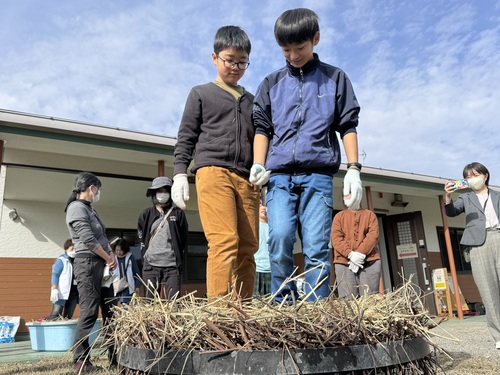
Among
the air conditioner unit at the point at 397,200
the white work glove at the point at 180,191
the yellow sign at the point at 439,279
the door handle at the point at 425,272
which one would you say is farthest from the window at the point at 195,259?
the white work glove at the point at 180,191

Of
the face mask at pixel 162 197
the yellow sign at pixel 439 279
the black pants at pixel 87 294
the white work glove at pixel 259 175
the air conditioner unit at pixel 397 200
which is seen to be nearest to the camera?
the white work glove at pixel 259 175

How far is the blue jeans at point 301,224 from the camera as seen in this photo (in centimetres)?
199

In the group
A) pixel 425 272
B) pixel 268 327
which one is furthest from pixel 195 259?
pixel 268 327

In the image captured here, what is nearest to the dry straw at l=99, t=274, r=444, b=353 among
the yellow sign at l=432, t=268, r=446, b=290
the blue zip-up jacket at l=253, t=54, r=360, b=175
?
the blue zip-up jacket at l=253, t=54, r=360, b=175

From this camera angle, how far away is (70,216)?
3461 millimetres

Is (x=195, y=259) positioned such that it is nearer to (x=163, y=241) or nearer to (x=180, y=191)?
(x=163, y=241)

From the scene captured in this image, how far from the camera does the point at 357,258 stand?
3.88m

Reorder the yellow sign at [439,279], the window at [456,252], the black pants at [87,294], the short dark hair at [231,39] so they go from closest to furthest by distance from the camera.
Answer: the short dark hair at [231,39] < the black pants at [87,294] < the yellow sign at [439,279] < the window at [456,252]

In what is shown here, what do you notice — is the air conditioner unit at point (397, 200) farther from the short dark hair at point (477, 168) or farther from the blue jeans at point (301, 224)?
the blue jeans at point (301, 224)

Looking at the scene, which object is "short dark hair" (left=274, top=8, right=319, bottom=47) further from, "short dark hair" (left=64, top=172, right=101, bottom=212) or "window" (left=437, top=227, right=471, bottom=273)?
"window" (left=437, top=227, right=471, bottom=273)

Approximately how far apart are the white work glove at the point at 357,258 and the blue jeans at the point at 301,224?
6.26 feet

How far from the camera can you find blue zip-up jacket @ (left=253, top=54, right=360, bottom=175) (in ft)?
7.04

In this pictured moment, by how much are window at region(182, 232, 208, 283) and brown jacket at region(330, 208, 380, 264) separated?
614 centimetres

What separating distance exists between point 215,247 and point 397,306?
35.8 inches
